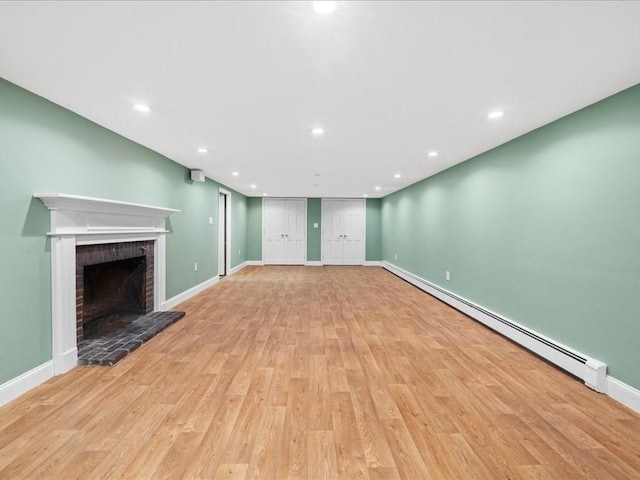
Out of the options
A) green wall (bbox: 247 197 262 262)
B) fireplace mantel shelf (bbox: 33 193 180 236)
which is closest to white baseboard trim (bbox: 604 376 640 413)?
fireplace mantel shelf (bbox: 33 193 180 236)

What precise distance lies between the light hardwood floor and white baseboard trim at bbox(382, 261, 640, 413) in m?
0.09

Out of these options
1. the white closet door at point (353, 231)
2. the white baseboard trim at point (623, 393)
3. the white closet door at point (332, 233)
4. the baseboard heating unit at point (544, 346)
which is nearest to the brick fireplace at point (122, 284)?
the baseboard heating unit at point (544, 346)

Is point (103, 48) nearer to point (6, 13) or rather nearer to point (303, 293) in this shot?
point (6, 13)

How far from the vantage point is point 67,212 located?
2553 millimetres

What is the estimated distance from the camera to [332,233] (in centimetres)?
958

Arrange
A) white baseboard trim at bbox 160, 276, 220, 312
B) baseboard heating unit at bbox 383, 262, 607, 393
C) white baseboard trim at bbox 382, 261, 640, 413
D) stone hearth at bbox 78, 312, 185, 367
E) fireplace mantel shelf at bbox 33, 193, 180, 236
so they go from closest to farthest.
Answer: white baseboard trim at bbox 382, 261, 640, 413
baseboard heating unit at bbox 383, 262, 607, 393
fireplace mantel shelf at bbox 33, 193, 180, 236
stone hearth at bbox 78, 312, 185, 367
white baseboard trim at bbox 160, 276, 220, 312

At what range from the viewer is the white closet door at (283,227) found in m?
9.48

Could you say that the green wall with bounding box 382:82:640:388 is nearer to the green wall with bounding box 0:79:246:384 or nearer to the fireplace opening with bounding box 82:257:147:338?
the green wall with bounding box 0:79:246:384

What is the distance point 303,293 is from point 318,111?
3737 mm

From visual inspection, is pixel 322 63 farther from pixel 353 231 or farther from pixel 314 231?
pixel 353 231

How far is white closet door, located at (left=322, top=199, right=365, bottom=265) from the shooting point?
9539 mm

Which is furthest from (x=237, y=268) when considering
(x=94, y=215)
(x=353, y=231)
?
(x=94, y=215)

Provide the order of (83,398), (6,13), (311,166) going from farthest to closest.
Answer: (311,166)
(83,398)
(6,13)

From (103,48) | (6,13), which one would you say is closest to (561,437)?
(103,48)
